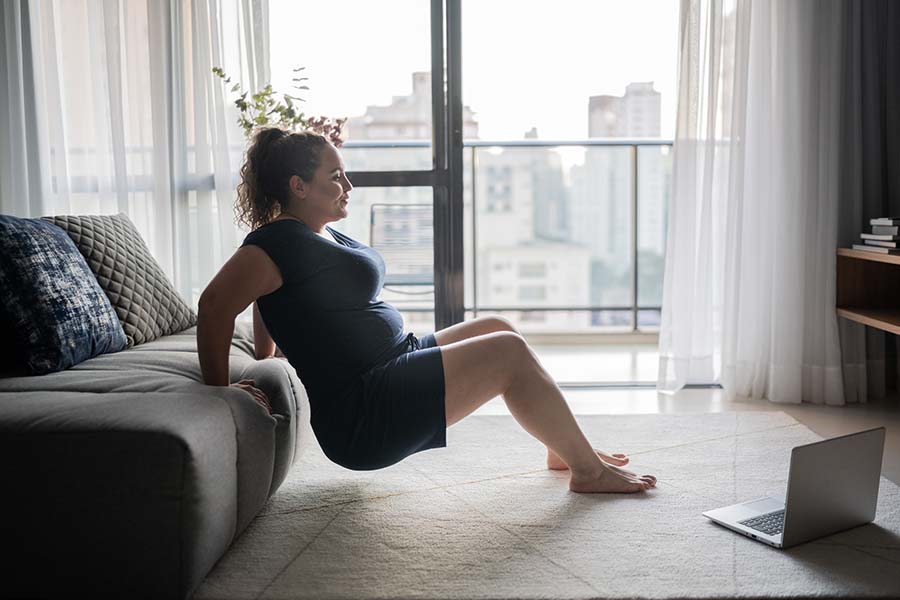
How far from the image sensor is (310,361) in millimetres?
2195

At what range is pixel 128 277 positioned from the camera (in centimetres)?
269

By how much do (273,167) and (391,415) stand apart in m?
0.69

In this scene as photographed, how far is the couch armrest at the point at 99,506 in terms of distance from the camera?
1.68 metres

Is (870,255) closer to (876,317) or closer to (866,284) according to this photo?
(876,317)

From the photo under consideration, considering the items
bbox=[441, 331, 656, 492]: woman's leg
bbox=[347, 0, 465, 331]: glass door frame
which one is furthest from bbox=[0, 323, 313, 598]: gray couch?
bbox=[347, 0, 465, 331]: glass door frame

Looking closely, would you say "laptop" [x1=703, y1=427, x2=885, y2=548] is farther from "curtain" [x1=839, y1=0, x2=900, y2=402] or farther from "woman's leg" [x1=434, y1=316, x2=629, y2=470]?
"curtain" [x1=839, y1=0, x2=900, y2=402]

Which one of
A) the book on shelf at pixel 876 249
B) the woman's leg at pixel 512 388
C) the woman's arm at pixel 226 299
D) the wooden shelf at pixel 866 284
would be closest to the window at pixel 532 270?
the wooden shelf at pixel 866 284

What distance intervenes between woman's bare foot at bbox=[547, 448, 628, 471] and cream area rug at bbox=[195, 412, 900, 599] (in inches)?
1.3

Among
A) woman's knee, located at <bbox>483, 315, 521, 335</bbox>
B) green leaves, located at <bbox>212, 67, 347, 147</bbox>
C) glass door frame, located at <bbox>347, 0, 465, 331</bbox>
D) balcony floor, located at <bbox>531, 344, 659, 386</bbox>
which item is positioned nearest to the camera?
woman's knee, located at <bbox>483, 315, 521, 335</bbox>

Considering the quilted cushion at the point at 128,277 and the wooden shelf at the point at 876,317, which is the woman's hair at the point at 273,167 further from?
the wooden shelf at the point at 876,317

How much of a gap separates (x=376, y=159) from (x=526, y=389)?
6.04 ft

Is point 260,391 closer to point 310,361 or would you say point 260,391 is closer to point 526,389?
point 310,361

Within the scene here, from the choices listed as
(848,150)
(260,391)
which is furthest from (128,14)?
(848,150)

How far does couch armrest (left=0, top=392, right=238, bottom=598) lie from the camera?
168 centimetres
